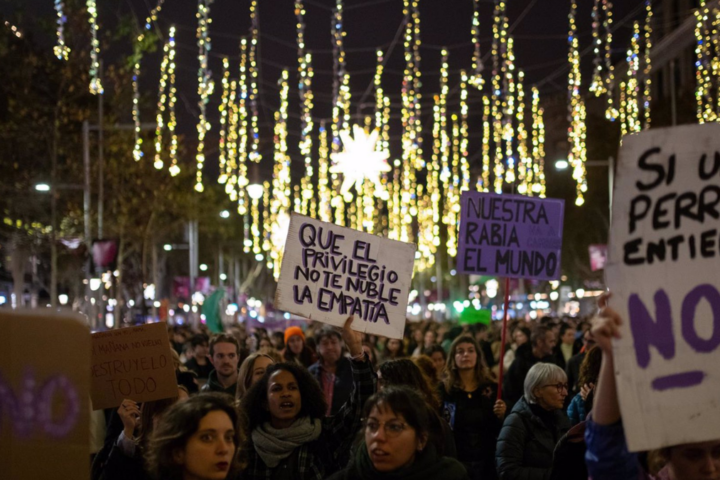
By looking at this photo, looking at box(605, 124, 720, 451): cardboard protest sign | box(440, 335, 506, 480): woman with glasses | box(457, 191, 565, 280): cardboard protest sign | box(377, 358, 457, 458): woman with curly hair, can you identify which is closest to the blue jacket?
box(377, 358, 457, 458): woman with curly hair

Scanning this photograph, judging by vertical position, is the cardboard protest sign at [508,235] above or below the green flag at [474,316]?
→ above

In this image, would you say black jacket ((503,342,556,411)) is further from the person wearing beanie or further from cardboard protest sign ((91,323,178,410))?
cardboard protest sign ((91,323,178,410))

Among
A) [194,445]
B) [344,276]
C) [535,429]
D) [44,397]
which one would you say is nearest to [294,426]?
[194,445]

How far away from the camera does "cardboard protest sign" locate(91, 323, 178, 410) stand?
21.6 ft

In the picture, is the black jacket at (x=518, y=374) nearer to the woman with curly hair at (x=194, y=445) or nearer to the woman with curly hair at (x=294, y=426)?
the woman with curly hair at (x=294, y=426)

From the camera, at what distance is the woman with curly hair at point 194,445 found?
4438 mm

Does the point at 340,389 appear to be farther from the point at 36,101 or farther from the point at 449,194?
the point at 449,194

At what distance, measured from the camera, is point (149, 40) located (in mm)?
28750

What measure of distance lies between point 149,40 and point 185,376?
70.6 ft

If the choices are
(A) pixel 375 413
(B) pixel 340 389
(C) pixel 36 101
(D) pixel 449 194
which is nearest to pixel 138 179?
(C) pixel 36 101

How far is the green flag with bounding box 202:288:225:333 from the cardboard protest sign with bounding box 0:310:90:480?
1995cm

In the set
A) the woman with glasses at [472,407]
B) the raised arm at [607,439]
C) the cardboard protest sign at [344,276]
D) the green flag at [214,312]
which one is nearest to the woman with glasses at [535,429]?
the woman with glasses at [472,407]

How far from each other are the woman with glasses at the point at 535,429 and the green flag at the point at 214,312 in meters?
17.2

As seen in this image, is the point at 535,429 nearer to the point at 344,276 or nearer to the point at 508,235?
the point at 344,276
